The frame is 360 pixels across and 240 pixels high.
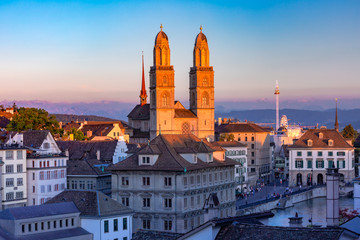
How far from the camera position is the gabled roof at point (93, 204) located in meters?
62.0

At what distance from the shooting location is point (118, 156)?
323 feet

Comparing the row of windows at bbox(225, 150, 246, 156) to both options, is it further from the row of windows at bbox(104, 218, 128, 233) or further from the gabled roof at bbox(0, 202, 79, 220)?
the gabled roof at bbox(0, 202, 79, 220)

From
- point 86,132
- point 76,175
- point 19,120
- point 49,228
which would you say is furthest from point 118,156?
point 86,132

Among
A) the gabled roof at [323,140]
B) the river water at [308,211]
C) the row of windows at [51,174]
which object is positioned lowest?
the river water at [308,211]

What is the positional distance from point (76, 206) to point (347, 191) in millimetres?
72449

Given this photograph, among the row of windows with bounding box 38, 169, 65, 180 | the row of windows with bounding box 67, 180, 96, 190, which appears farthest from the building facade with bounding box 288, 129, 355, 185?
the row of windows with bounding box 38, 169, 65, 180

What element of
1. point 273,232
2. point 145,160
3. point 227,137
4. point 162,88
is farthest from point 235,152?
point 273,232

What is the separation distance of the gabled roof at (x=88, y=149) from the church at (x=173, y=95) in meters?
35.1

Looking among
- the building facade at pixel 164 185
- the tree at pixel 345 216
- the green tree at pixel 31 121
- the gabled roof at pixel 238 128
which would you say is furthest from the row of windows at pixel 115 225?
the gabled roof at pixel 238 128

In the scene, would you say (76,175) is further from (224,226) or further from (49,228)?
(224,226)

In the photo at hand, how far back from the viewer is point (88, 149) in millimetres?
101188

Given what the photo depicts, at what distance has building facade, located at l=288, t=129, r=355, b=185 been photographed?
132375 millimetres

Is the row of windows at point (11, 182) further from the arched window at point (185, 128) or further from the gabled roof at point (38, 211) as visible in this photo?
the arched window at point (185, 128)

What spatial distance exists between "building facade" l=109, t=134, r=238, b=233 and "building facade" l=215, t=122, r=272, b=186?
7828 centimetres
